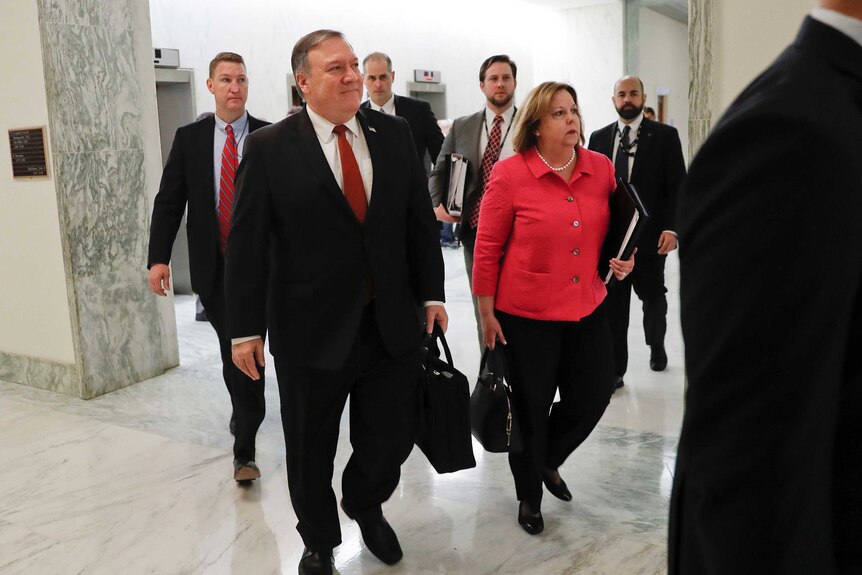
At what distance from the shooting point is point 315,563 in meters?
3.22

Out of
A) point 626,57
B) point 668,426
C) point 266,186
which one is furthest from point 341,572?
point 626,57

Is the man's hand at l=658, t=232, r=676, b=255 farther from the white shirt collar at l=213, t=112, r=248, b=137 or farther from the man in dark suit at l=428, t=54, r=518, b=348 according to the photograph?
the white shirt collar at l=213, t=112, r=248, b=137

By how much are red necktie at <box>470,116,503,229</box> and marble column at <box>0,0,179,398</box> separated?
8.78ft

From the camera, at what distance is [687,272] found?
107 centimetres

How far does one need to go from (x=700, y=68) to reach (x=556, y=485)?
6.59 feet

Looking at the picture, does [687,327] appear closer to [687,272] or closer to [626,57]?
[687,272]

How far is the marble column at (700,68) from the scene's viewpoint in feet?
12.6

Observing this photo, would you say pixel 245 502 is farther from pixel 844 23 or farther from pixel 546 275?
pixel 844 23

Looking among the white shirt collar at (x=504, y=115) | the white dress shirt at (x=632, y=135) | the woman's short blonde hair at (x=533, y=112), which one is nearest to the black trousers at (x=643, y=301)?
the white dress shirt at (x=632, y=135)

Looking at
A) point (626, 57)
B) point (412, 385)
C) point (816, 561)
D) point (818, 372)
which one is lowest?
point (412, 385)

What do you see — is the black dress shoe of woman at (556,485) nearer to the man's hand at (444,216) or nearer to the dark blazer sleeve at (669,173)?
the man's hand at (444,216)

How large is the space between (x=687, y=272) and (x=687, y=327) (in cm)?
7

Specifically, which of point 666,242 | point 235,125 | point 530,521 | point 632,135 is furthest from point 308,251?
point 632,135

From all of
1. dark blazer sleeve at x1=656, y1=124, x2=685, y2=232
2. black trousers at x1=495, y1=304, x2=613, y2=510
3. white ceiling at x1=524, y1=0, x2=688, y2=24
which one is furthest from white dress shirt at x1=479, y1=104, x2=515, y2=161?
white ceiling at x1=524, y1=0, x2=688, y2=24
